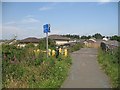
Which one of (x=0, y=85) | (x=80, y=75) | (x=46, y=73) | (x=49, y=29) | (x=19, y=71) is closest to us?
(x=0, y=85)

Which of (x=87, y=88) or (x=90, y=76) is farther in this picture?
(x=90, y=76)

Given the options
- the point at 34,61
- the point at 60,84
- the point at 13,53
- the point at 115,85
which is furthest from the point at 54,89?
the point at 13,53

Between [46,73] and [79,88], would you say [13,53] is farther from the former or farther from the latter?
[79,88]

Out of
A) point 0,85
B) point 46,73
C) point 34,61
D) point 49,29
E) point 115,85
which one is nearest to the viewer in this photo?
point 0,85

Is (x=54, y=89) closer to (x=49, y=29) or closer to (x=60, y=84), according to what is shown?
(x=60, y=84)

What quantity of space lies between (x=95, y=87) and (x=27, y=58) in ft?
19.7

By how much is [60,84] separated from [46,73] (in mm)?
1586

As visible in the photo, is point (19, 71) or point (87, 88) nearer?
point (87, 88)

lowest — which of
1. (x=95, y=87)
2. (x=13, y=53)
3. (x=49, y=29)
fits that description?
(x=95, y=87)

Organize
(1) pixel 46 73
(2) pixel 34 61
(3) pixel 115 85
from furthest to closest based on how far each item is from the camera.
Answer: (2) pixel 34 61
(1) pixel 46 73
(3) pixel 115 85

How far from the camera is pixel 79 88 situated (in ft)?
31.3

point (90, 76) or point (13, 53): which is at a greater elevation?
point (13, 53)

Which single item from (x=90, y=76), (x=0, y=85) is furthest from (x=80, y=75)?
(x=0, y=85)

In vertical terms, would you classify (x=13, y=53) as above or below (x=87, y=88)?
above
